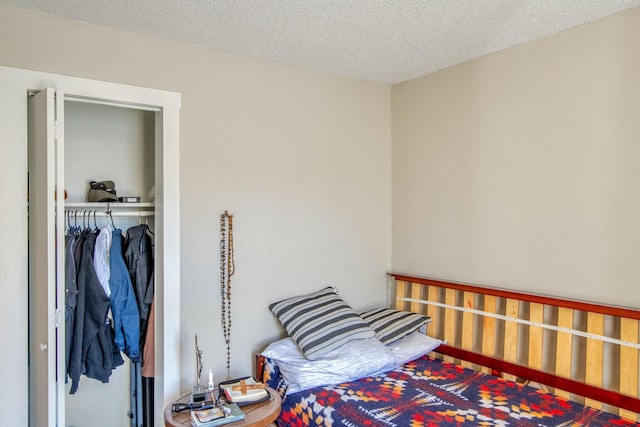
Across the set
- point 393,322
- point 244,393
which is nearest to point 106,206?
point 244,393

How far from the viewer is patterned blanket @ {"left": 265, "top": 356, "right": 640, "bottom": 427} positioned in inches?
79.8

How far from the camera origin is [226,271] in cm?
267

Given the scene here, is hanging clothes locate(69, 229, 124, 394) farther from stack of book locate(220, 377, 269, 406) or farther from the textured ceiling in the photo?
the textured ceiling

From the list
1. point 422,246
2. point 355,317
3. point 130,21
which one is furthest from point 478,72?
point 130,21

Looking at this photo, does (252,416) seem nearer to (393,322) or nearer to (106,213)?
(393,322)

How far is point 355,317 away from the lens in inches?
108

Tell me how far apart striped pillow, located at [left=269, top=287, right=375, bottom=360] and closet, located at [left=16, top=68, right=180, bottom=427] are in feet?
2.15

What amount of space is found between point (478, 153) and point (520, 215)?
1.54 ft

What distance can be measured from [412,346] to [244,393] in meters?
1.13

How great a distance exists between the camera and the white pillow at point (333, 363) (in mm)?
2402

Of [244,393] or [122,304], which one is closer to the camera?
[244,393]

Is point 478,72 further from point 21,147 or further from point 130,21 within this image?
point 21,147

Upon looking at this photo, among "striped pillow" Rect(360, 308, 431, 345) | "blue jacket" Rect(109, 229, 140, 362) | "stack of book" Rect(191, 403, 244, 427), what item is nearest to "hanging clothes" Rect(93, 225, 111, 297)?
"blue jacket" Rect(109, 229, 140, 362)

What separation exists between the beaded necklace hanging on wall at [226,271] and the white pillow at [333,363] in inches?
10.1
